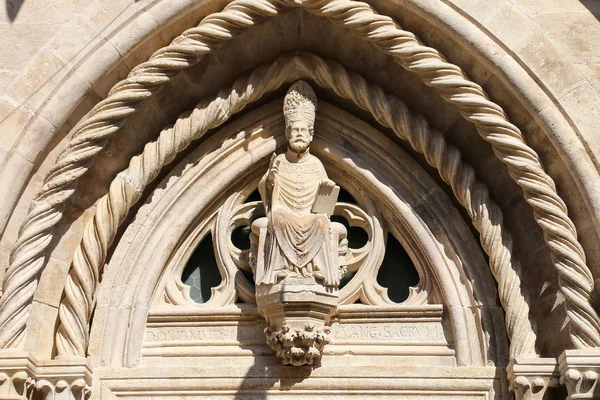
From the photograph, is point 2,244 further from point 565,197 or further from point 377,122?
point 565,197

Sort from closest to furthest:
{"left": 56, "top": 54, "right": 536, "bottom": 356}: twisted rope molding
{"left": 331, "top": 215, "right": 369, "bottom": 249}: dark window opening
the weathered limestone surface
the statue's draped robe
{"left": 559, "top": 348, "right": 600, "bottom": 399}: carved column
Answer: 1. {"left": 559, "top": 348, "right": 600, "bottom": 399}: carved column
2. the weathered limestone surface
3. {"left": 56, "top": 54, "right": 536, "bottom": 356}: twisted rope molding
4. the statue's draped robe
5. {"left": 331, "top": 215, "right": 369, "bottom": 249}: dark window opening

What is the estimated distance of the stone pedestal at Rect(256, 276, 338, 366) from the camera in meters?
6.95

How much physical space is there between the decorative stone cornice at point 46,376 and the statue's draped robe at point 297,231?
1.36 metres

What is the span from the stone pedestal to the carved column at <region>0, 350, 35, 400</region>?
1618 mm

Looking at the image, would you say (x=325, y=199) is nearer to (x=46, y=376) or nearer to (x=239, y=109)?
(x=239, y=109)

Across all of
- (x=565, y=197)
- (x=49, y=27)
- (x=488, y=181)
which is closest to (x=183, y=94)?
(x=49, y=27)

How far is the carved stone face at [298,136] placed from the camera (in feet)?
24.8

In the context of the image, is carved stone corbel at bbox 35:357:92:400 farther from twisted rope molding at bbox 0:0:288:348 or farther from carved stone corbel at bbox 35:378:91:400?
twisted rope molding at bbox 0:0:288:348

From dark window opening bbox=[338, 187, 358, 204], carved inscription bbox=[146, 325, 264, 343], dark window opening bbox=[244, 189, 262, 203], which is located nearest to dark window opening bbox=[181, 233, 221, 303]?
carved inscription bbox=[146, 325, 264, 343]

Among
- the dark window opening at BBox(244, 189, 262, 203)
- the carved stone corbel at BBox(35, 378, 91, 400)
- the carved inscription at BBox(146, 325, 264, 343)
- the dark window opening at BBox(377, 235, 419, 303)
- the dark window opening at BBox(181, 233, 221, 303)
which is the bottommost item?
the carved stone corbel at BBox(35, 378, 91, 400)

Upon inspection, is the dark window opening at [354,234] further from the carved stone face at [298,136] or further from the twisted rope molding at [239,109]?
the twisted rope molding at [239,109]

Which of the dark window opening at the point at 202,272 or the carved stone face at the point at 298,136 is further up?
the carved stone face at the point at 298,136

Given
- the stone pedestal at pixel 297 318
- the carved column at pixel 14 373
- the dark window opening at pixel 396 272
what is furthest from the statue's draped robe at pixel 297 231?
the carved column at pixel 14 373

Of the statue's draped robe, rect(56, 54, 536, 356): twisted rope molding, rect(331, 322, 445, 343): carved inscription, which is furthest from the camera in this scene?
rect(331, 322, 445, 343): carved inscription
